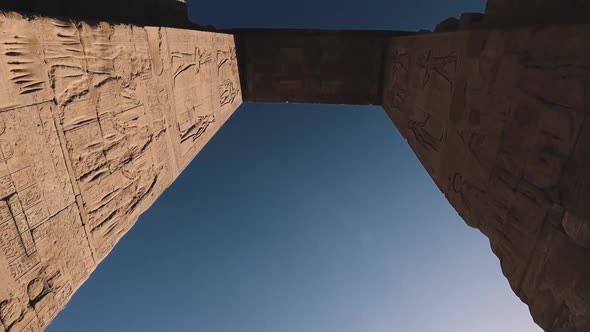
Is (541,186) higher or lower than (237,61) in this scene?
lower

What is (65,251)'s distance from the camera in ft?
8.10

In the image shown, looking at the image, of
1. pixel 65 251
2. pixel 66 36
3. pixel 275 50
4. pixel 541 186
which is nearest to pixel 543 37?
pixel 541 186

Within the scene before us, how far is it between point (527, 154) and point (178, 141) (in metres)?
3.41

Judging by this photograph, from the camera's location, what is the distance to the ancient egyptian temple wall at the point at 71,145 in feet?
6.63

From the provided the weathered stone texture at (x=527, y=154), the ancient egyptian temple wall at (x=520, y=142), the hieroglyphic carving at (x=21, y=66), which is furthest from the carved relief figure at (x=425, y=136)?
the hieroglyphic carving at (x=21, y=66)

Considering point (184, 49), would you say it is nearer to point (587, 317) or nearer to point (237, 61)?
point (237, 61)

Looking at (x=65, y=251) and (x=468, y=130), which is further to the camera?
(x=468, y=130)

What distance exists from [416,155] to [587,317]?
2960 mm

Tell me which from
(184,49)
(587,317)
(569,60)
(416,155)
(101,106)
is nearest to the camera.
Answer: (587,317)

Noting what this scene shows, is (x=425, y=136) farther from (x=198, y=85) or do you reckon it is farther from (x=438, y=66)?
(x=198, y=85)

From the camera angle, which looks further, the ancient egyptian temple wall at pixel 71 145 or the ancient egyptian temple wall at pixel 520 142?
the ancient egyptian temple wall at pixel 71 145

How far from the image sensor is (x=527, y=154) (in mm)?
2170

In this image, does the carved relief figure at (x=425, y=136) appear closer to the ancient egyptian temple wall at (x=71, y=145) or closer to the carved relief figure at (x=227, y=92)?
the ancient egyptian temple wall at (x=71, y=145)

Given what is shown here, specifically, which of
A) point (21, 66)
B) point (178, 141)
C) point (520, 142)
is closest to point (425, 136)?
point (520, 142)
